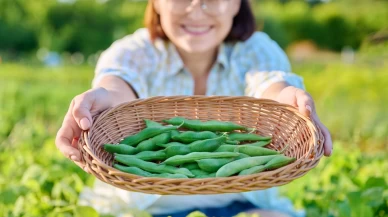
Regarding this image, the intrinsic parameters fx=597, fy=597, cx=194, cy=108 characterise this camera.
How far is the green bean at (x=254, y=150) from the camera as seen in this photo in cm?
191

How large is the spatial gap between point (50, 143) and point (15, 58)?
9441 mm

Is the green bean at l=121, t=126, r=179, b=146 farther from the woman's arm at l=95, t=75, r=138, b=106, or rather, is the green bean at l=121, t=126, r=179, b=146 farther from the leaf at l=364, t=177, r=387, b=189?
the leaf at l=364, t=177, r=387, b=189

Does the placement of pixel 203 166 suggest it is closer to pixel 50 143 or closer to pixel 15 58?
pixel 50 143

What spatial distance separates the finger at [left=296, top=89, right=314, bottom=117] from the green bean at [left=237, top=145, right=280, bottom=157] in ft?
0.56

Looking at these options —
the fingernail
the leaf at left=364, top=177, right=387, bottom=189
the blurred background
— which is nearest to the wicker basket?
the fingernail

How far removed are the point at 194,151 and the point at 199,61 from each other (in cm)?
84

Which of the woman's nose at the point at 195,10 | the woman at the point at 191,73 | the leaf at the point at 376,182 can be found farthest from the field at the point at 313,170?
the woman's nose at the point at 195,10

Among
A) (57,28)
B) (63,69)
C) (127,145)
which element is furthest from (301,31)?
(127,145)

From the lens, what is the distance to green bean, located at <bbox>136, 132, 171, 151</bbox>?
1.97 m

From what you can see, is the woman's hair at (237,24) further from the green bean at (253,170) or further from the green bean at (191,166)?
the green bean at (253,170)

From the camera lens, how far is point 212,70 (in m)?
2.69

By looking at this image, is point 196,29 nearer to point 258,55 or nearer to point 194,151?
point 258,55

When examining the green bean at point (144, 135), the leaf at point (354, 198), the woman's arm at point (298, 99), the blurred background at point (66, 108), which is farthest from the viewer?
the blurred background at point (66, 108)

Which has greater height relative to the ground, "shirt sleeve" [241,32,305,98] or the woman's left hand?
the woman's left hand
